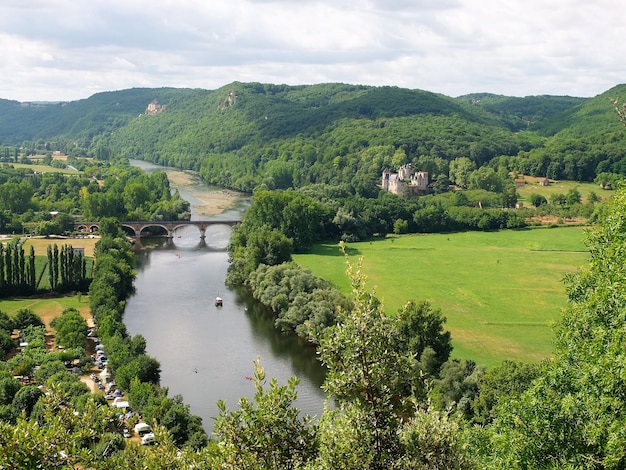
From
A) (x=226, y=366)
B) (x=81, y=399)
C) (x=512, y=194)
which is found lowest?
(x=226, y=366)

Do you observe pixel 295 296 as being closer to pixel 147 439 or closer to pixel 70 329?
pixel 70 329

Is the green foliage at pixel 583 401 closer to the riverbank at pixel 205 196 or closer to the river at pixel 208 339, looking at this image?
the river at pixel 208 339

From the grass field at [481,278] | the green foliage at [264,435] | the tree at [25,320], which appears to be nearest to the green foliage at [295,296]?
the grass field at [481,278]

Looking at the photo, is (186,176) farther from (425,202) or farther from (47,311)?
(47,311)

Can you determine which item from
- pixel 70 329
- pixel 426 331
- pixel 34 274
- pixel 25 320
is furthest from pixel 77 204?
pixel 426 331

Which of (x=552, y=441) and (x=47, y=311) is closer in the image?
(x=552, y=441)

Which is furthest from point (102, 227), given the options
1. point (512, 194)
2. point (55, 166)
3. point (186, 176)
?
point (55, 166)

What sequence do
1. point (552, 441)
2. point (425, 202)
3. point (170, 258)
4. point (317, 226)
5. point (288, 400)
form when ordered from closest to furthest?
point (288, 400), point (552, 441), point (170, 258), point (317, 226), point (425, 202)
